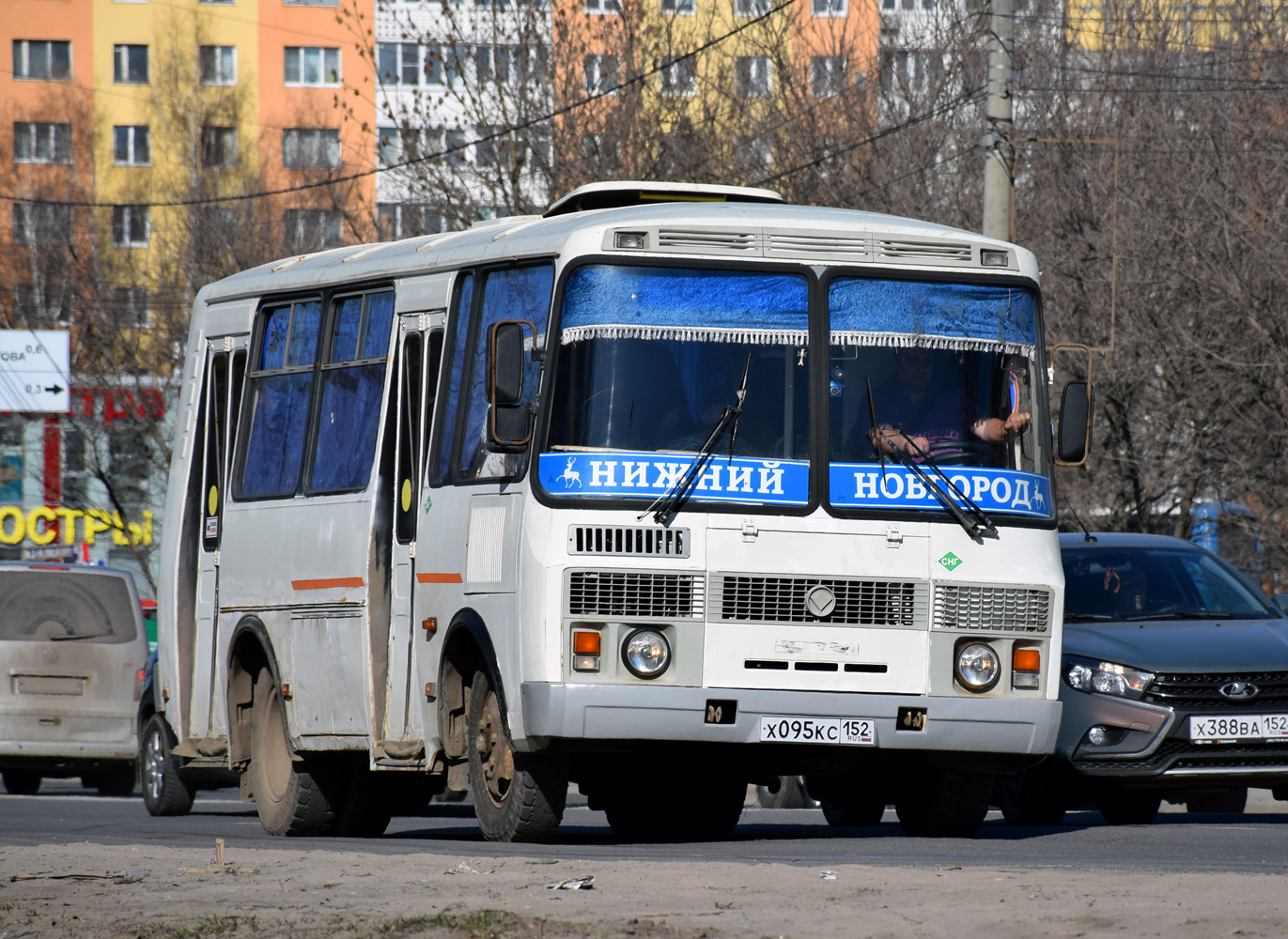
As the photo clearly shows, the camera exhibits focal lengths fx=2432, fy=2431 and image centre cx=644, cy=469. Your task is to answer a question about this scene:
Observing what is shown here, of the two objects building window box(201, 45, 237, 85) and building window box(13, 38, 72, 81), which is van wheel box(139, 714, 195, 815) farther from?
building window box(13, 38, 72, 81)

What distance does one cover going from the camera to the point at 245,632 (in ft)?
44.5

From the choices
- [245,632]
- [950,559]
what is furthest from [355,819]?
[950,559]

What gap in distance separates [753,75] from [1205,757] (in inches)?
875

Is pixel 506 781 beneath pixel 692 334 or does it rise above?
beneath

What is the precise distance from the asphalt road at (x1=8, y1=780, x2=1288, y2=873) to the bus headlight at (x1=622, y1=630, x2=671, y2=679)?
79 cm

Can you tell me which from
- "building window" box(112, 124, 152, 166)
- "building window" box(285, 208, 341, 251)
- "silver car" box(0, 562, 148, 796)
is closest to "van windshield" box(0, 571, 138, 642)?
"silver car" box(0, 562, 148, 796)

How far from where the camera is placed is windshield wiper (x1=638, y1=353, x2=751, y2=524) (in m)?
10.4

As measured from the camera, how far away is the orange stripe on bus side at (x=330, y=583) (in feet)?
40.1

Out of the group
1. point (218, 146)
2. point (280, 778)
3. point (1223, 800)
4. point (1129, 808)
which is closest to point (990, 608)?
point (1129, 808)

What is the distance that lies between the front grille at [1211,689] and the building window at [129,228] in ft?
165

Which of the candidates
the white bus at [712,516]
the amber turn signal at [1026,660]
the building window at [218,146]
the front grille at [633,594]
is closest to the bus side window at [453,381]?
the white bus at [712,516]

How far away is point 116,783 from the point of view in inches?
844

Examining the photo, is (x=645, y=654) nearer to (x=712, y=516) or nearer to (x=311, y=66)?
(x=712, y=516)

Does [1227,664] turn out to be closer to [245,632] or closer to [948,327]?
[948,327]
